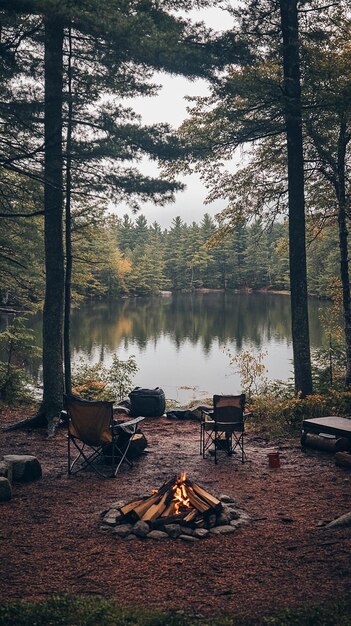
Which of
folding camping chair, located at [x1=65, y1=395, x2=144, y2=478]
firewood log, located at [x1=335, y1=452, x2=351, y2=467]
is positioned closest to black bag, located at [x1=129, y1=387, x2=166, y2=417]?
folding camping chair, located at [x1=65, y1=395, x2=144, y2=478]

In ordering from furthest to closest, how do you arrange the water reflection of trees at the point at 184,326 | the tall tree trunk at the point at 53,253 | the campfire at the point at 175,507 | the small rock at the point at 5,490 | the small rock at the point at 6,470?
the water reflection of trees at the point at 184,326 → the tall tree trunk at the point at 53,253 → the small rock at the point at 6,470 → the small rock at the point at 5,490 → the campfire at the point at 175,507

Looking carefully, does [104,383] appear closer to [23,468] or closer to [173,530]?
[23,468]

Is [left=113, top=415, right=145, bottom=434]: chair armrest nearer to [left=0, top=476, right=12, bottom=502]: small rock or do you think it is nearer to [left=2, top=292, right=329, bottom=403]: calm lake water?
[left=0, top=476, right=12, bottom=502]: small rock

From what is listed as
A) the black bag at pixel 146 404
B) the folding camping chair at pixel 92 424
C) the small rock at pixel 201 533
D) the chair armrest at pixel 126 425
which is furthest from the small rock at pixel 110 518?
the black bag at pixel 146 404

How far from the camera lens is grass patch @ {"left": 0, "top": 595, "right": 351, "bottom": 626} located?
11.2 ft

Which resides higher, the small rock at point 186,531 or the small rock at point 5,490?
the small rock at point 5,490

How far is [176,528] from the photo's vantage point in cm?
495

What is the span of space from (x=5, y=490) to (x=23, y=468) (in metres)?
0.73

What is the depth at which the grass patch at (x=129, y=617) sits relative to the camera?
11.2 feet

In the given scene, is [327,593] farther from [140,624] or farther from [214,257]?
[214,257]

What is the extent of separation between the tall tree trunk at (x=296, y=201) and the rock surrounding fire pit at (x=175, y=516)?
18.6ft

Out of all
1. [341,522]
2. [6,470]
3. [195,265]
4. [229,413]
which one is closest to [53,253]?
[229,413]

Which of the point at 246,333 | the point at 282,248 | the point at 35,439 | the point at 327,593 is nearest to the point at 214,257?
the point at 246,333

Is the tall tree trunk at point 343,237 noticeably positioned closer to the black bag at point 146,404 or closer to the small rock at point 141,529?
the black bag at point 146,404
